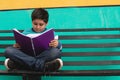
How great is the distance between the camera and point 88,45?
1.50 metres

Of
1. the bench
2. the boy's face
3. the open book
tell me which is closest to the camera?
the open book

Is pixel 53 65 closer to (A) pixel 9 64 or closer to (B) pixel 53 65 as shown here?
(B) pixel 53 65

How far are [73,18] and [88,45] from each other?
0.19 metres

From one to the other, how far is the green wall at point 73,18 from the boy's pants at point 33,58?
1.23ft

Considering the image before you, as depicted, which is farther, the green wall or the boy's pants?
the green wall

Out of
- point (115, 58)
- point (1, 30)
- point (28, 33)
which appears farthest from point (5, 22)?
point (115, 58)

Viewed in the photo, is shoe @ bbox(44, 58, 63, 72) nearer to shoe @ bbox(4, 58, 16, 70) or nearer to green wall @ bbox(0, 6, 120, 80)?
shoe @ bbox(4, 58, 16, 70)

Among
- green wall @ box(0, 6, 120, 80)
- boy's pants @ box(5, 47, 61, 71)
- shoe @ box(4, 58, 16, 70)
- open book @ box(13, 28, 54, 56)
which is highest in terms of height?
green wall @ box(0, 6, 120, 80)

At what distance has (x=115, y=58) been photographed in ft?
4.94

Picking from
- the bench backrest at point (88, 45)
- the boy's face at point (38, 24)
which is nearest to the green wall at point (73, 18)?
the bench backrest at point (88, 45)

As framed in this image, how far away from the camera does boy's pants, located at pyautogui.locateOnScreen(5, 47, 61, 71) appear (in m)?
1.19

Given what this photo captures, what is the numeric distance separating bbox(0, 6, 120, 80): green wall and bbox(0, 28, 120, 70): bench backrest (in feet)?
0.13

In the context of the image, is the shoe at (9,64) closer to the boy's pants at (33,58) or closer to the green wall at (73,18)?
the boy's pants at (33,58)

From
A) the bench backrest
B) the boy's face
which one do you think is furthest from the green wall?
the boy's face
